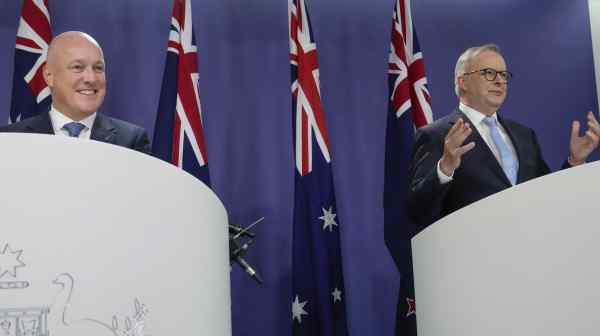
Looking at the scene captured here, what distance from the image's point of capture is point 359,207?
434cm

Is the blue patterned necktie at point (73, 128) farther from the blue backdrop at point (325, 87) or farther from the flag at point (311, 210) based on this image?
the flag at point (311, 210)

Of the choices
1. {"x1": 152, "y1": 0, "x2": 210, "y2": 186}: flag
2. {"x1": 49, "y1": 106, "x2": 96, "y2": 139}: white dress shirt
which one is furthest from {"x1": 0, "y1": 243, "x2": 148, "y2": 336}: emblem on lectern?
{"x1": 152, "y1": 0, "x2": 210, "y2": 186}: flag

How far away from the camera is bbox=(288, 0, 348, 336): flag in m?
3.83

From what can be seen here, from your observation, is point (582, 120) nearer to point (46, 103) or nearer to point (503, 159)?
point (503, 159)

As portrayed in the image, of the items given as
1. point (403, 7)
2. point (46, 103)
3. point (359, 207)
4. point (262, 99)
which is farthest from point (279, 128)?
point (46, 103)

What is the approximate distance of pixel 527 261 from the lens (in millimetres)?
1973

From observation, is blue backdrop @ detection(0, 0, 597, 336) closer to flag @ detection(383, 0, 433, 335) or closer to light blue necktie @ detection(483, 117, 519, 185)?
flag @ detection(383, 0, 433, 335)

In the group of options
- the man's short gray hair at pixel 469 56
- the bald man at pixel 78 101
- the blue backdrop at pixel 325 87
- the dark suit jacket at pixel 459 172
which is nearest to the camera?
the dark suit jacket at pixel 459 172

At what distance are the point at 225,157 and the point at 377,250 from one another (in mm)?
899

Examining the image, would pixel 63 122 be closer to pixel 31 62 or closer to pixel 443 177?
pixel 31 62

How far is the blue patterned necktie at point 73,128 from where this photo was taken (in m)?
3.09

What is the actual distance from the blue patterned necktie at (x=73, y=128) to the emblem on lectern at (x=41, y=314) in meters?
1.50

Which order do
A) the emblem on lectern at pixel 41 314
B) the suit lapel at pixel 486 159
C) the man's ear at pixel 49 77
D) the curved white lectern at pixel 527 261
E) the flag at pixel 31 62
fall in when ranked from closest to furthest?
the emblem on lectern at pixel 41 314 → the curved white lectern at pixel 527 261 → the suit lapel at pixel 486 159 → the man's ear at pixel 49 77 → the flag at pixel 31 62

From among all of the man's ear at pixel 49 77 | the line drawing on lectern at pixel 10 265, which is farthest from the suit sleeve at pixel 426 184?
the line drawing on lectern at pixel 10 265
